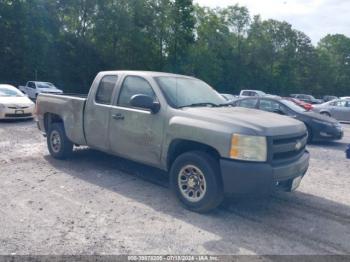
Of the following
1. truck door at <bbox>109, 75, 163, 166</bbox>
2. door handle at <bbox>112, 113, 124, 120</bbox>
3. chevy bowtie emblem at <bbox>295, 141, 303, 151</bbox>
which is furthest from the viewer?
door handle at <bbox>112, 113, 124, 120</bbox>

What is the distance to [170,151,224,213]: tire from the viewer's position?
4.73 m

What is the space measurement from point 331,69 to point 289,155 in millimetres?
71970

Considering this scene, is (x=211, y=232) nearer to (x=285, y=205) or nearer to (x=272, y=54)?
(x=285, y=205)

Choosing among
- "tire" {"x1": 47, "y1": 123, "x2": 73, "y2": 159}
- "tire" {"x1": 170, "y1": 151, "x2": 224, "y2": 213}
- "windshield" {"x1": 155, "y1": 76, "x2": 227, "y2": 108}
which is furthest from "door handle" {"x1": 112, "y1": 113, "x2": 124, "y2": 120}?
"tire" {"x1": 47, "y1": 123, "x2": 73, "y2": 159}

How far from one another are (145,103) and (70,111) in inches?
92.2

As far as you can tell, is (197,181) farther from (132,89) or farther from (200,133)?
(132,89)

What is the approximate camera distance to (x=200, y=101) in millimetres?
5742

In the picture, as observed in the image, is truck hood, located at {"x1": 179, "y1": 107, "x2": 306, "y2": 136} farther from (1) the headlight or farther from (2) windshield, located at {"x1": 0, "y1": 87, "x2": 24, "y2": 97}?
(2) windshield, located at {"x1": 0, "y1": 87, "x2": 24, "y2": 97}

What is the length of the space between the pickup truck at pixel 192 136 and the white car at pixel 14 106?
7.56 meters

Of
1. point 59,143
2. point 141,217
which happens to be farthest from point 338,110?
point 141,217

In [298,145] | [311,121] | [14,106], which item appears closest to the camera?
[298,145]

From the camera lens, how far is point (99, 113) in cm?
632

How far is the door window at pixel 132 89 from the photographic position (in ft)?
18.9

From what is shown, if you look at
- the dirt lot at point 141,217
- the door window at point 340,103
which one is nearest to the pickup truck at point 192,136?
the dirt lot at point 141,217
